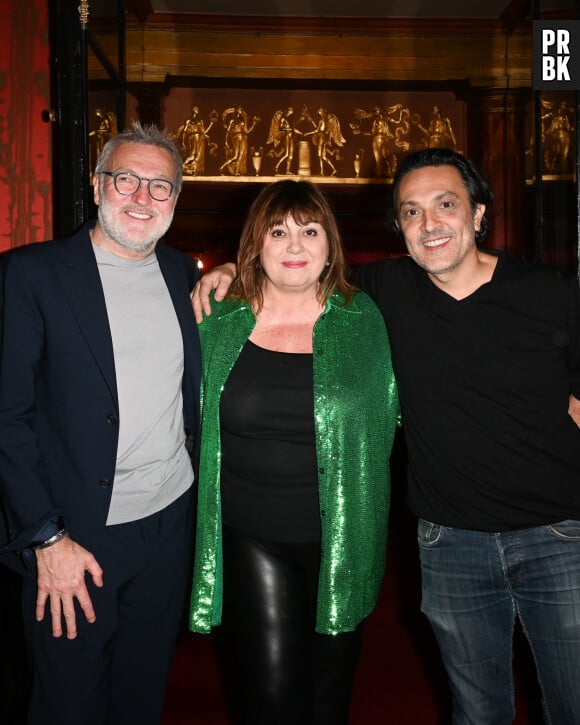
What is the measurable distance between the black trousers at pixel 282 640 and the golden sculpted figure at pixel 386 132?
237 inches

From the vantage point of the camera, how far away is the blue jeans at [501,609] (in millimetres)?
1545

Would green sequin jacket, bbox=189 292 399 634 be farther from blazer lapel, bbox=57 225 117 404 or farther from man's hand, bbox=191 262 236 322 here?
blazer lapel, bbox=57 225 117 404

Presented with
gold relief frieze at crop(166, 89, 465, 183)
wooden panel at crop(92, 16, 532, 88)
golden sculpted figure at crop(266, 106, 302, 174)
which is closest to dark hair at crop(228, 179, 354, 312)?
gold relief frieze at crop(166, 89, 465, 183)

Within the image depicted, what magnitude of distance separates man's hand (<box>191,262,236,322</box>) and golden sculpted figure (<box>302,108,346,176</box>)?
5473 mm

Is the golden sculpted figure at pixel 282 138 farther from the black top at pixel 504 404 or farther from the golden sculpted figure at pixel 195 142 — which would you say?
the black top at pixel 504 404

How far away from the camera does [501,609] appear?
1.63 metres

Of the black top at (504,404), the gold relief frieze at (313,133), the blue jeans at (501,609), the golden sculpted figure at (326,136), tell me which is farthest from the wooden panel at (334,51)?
the blue jeans at (501,609)

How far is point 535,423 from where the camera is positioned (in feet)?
5.22

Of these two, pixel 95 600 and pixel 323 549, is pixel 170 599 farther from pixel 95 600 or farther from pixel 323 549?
pixel 323 549

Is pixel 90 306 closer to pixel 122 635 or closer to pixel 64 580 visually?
pixel 64 580

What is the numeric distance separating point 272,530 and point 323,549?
0.14 metres

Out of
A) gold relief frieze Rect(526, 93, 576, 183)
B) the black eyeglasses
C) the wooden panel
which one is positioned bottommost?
the black eyeglasses
